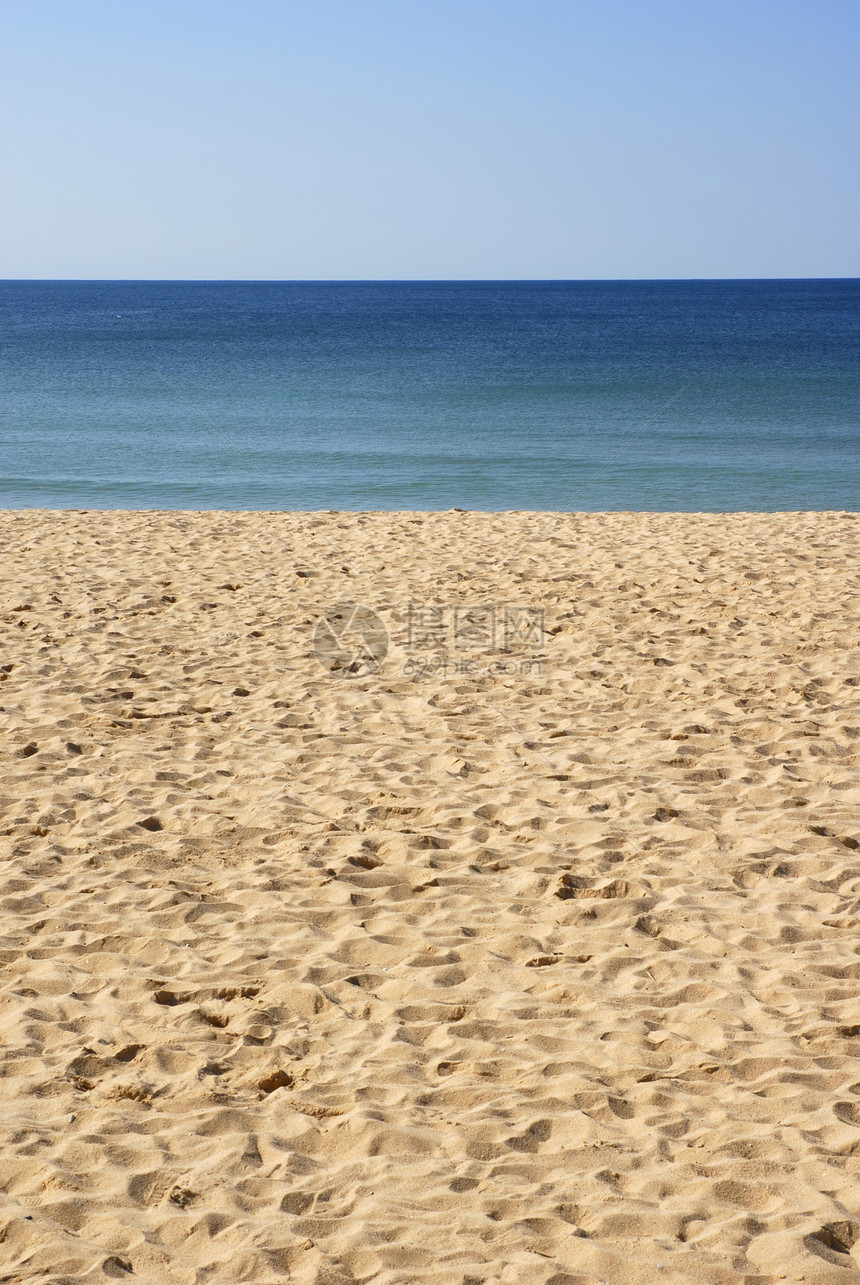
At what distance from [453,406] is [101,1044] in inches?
1084

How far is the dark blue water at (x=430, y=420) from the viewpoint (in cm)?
1777

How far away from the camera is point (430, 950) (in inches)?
154

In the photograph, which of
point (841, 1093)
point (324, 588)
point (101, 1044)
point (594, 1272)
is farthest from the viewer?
point (324, 588)

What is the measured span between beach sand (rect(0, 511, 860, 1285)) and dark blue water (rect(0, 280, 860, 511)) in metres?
10.1

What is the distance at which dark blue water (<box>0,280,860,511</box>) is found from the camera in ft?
58.3

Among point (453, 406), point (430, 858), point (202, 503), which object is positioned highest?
point (453, 406)

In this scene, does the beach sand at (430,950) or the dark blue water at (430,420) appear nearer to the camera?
the beach sand at (430,950)

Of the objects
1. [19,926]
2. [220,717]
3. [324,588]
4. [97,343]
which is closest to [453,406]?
[324,588]

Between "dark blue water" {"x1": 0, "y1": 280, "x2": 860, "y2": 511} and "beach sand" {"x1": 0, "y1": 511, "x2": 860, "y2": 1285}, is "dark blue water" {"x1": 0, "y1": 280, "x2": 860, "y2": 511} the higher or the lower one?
the higher one

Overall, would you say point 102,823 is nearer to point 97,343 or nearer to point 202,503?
A: point 202,503

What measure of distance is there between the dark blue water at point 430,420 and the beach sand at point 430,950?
10075 mm

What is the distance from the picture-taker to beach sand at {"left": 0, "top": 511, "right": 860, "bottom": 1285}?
8.81ft

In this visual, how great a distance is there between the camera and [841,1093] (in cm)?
315

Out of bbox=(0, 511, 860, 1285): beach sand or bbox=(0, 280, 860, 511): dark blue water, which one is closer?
bbox=(0, 511, 860, 1285): beach sand
